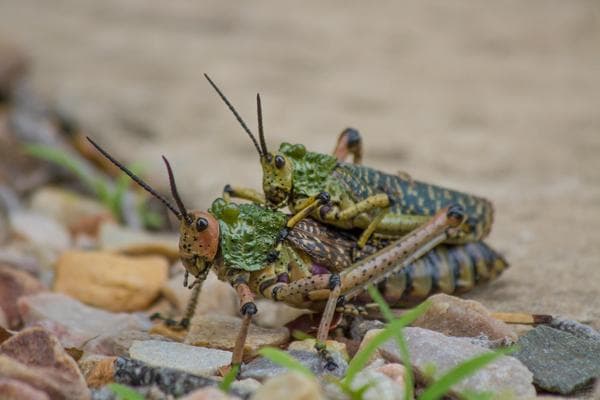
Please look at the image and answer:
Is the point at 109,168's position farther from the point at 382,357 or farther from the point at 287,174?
the point at 382,357

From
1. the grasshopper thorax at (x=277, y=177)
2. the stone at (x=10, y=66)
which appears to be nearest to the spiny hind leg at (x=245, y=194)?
the grasshopper thorax at (x=277, y=177)

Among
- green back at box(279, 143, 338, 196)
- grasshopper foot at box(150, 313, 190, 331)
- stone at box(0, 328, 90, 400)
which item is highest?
green back at box(279, 143, 338, 196)

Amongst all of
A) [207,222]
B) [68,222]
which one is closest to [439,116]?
[68,222]

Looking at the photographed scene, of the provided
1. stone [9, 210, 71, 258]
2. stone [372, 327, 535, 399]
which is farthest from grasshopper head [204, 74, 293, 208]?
stone [9, 210, 71, 258]

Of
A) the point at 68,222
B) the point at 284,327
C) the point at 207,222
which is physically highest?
the point at 207,222

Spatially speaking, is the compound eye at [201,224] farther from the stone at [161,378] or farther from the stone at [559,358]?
the stone at [559,358]

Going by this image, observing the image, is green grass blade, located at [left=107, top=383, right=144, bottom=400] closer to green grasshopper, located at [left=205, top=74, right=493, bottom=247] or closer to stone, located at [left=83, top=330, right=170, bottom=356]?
stone, located at [left=83, top=330, right=170, bottom=356]
